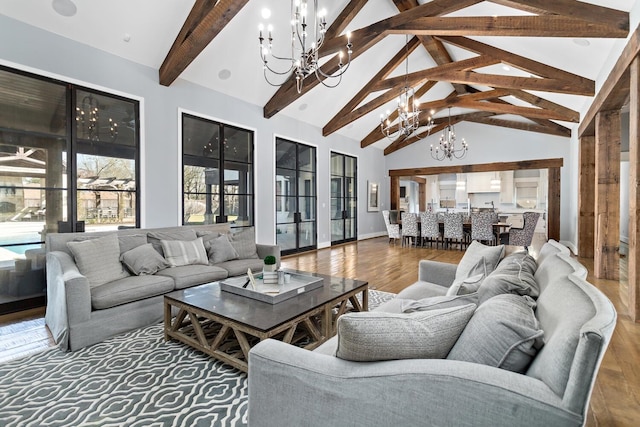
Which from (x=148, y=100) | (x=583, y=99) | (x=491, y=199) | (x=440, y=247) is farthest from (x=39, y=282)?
(x=491, y=199)

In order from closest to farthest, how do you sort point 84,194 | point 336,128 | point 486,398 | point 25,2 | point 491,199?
point 486,398
point 25,2
point 84,194
point 336,128
point 491,199

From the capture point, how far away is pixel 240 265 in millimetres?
3898

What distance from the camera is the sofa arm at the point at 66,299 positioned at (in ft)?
8.04

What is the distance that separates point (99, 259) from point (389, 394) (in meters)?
3.05

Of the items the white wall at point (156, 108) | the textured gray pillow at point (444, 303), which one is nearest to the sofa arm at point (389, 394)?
the textured gray pillow at point (444, 303)

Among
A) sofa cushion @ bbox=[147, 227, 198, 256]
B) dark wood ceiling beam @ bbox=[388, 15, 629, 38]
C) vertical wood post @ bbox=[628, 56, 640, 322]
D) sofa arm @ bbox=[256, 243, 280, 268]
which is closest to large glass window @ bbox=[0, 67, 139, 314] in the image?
sofa cushion @ bbox=[147, 227, 198, 256]

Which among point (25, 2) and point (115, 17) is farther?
point (115, 17)

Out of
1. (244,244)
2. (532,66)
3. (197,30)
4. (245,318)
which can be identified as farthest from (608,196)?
(197,30)

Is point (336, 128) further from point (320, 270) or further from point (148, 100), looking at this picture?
point (148, 100)

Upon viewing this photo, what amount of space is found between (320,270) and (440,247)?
4121 millimetres

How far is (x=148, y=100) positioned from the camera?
4.46 meters

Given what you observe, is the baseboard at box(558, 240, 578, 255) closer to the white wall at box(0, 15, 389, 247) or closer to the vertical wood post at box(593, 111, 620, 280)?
the vertical wood post at box(593, 111, 620, 280)

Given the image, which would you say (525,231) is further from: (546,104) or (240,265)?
(240,265)

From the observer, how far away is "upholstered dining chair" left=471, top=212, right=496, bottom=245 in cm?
713
